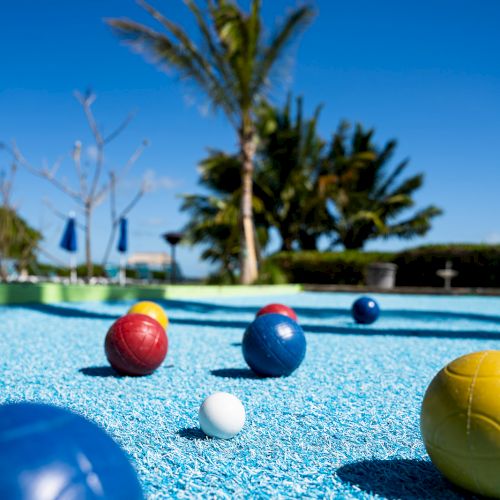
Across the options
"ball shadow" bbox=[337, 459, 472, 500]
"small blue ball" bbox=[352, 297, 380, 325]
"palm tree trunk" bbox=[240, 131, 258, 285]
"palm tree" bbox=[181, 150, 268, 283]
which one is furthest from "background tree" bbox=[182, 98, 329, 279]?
"ball shadow" bbox=[337, 459, 472, 500]

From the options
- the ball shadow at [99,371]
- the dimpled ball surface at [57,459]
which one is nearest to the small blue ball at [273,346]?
the ball shadow at [99,371]

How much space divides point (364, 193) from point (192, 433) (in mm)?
28780

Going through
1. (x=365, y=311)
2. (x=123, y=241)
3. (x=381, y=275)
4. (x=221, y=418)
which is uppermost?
(x=123, y=241)

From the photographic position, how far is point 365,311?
32.7ft

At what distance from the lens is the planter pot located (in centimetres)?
2367

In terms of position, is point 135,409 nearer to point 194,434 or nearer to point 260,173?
point 194,434

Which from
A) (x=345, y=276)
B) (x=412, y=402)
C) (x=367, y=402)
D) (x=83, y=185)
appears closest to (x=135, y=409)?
(x=367, y=402)

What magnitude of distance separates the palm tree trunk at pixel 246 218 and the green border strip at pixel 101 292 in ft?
2.56

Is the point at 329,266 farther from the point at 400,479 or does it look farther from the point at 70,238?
the point at 400,479

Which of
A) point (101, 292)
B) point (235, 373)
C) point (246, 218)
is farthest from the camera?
point (246, 218)

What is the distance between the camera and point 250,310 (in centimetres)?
1281

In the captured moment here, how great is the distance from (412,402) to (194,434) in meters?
1.86

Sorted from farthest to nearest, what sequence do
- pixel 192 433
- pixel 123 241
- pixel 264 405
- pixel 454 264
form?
pixel 454 264 → pixel 123 241 → pixel 264 405 → pixel 192 433

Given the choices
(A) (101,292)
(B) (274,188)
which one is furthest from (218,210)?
(A) (101,292)
